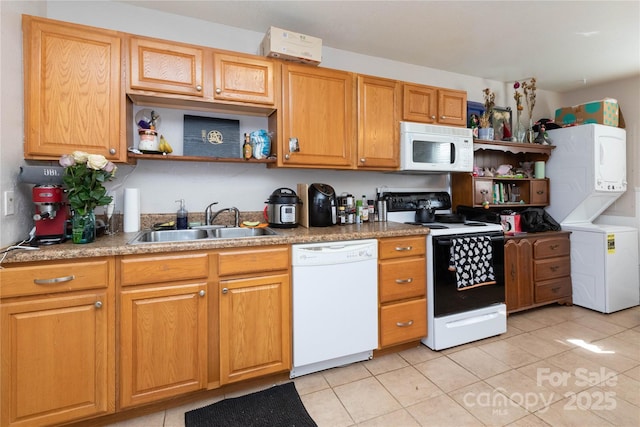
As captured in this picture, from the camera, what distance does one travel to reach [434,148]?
2.64 metres

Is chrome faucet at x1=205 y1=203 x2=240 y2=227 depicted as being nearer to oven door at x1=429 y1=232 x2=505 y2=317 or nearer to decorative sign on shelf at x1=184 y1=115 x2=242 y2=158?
decorative sign on shelf at x1=184 y1=115 x2=242 y2=158

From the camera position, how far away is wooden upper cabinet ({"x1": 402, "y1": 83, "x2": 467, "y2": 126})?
2.58m

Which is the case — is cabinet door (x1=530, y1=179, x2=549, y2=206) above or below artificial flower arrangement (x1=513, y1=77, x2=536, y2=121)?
below

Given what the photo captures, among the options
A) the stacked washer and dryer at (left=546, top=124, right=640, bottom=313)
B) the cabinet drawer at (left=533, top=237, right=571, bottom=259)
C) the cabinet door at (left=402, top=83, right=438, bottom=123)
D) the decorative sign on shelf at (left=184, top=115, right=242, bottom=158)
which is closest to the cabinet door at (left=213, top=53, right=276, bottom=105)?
the decorative sign on shelf at (left=184, top=115, right=242, bottom=158)

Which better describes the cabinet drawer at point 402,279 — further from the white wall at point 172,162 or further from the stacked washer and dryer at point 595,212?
the stacked washer and dryer at point 595,212

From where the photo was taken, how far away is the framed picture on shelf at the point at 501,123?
3.22 m

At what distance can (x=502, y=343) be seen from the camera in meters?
2.40

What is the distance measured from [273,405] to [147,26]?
8.79 feet

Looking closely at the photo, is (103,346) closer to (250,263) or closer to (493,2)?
(250,263)

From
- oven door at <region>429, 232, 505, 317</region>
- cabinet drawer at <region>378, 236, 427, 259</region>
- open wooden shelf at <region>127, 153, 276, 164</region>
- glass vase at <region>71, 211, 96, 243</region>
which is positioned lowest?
oven door at <region>429, 232, 505, 317</region>

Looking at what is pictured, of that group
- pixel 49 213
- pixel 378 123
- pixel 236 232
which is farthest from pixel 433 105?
pixel 49 213

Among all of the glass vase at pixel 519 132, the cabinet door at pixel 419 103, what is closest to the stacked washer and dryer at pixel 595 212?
the glass vase at pixel 519 132

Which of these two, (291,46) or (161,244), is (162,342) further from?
(291,46)

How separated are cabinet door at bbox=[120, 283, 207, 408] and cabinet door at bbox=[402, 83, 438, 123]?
2123mm
